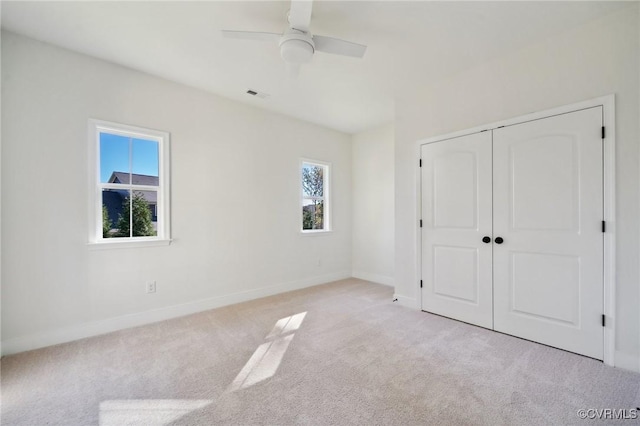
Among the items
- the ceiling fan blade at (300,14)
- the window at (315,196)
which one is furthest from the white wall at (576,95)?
the ceiling fan blade at (300,14)

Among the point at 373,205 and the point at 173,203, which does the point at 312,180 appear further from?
the point at 173,203

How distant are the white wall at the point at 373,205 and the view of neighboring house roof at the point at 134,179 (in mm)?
3342

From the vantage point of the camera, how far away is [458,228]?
3.11 metres

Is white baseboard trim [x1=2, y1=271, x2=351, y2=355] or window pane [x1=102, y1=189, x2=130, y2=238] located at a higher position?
window pane [x1=102, y1=189, x2=130, y2=238]

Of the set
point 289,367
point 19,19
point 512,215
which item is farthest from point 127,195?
point 512,215

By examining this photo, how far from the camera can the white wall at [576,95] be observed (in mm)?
2102

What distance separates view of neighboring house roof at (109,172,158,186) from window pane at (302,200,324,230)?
90.1 inches

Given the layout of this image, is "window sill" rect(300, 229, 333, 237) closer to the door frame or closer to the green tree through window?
the green tree through window

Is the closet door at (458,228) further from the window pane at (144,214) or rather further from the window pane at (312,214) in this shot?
the window pane at (144,214)

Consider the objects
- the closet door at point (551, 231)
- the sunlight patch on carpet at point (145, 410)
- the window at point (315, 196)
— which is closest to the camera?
the sunlight patch on carpet at point (145, 410)

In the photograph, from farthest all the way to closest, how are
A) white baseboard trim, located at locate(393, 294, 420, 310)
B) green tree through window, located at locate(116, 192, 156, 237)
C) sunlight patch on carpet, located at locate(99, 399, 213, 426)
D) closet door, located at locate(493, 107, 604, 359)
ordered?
1. white baseboard trim, located at locate(393, 294, 420, 310)
2. green tree through window, located at locate(116, 192, 156, 237)
3. closet door, located at locate(493, 107, 604, 359)
4. sunlight patch on carpet, located at locate(99, 399, 213, 426)

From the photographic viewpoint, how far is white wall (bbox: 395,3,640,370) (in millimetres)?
2102

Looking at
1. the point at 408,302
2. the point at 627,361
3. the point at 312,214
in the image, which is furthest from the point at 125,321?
the point at 627,361

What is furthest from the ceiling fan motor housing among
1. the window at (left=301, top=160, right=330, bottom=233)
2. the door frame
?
the window at (left=301, top=160, right=330, bottom=233)
